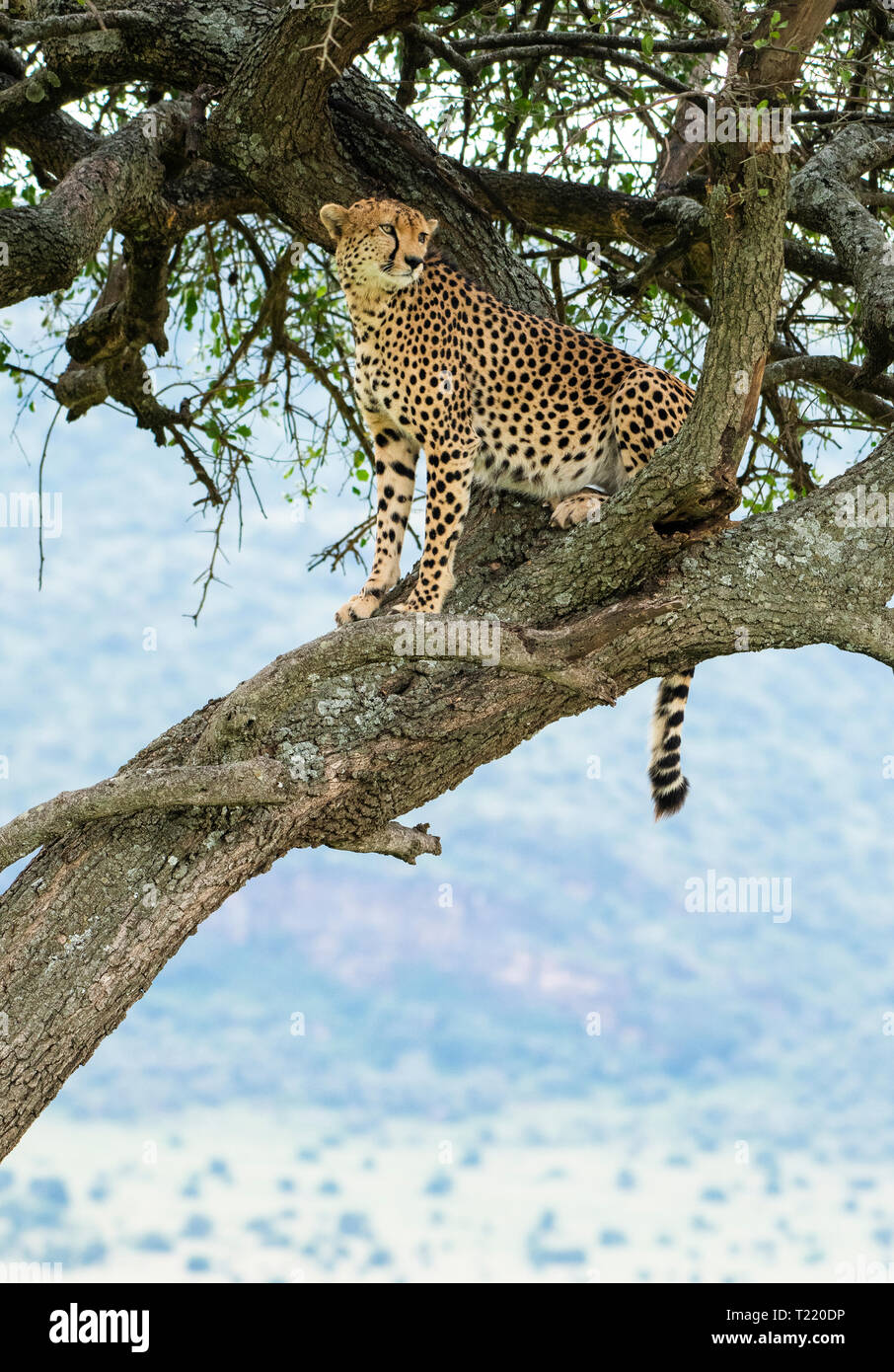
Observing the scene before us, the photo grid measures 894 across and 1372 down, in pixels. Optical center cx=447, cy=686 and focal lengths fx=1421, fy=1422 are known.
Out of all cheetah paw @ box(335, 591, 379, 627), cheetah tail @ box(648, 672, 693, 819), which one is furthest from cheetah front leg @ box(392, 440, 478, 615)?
cheetah tail @ box(648, 672, 693, 819)

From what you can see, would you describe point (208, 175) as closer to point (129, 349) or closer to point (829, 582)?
point (129, 349)

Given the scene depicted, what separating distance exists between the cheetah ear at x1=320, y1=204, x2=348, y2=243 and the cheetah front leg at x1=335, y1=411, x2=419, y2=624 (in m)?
0.71

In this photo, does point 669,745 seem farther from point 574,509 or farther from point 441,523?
point 441,523

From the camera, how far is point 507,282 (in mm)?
6109

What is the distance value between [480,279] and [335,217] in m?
0.77

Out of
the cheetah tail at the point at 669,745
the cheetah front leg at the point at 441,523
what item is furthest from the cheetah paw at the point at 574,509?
the cheetah tail at the point at 669,745

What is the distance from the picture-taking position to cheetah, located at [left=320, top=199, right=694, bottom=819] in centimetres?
529

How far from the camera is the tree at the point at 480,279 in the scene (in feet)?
13.6

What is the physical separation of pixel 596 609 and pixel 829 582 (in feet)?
2.52

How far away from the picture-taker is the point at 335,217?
18.2 feet

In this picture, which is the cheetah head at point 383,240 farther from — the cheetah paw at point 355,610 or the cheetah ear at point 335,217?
the cheetah paw at point 355,610

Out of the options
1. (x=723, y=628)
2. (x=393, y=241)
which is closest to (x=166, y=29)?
(x=393, y=241)

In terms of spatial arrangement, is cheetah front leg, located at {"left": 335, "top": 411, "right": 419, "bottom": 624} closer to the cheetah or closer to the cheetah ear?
the cheetah

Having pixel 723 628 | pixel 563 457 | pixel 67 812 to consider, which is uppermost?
pixel 563 457
